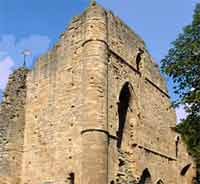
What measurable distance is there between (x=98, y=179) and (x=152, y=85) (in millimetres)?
6139

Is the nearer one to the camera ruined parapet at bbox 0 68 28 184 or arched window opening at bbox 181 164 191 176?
ruined parapet at bbox 0 68 28 184

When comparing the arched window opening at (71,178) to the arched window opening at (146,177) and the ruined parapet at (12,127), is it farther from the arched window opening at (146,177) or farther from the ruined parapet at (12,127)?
the arched window opening at (146,177)

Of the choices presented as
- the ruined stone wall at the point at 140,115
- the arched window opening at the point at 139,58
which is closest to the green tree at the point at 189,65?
the ruined stone wall at the point at 140,115

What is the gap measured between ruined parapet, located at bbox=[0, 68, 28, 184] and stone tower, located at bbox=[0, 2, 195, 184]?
0.03 metres

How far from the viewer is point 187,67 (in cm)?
1066

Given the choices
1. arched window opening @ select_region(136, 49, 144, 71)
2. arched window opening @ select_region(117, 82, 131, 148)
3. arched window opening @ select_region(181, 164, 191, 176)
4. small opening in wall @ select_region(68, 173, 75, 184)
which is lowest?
small opening in wall @ select_region(68, 173, 75, 184)

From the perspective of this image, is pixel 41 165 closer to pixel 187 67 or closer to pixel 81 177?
pixel 81 177

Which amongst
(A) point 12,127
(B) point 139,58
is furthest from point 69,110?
(B) point 139,58

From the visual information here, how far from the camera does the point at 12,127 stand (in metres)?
14.2

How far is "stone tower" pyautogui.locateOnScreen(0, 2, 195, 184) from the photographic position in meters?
12.1

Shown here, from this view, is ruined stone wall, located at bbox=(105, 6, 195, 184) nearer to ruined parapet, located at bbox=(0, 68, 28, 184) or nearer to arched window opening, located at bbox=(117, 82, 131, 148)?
arched window opening, located at bbox=(117, 82, 131, 148)

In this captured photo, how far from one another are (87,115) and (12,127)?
3410mm

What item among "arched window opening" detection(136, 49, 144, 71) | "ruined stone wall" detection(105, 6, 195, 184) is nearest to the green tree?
"ruined stone wall" detection(105, 6, 195, 184)

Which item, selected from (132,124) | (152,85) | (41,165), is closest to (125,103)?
(132,124)
